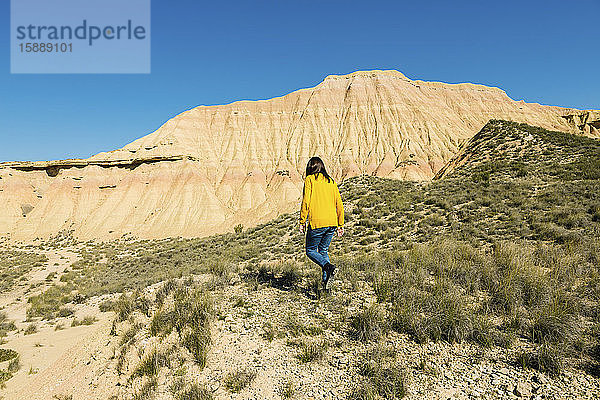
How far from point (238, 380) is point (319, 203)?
2915 millimetres

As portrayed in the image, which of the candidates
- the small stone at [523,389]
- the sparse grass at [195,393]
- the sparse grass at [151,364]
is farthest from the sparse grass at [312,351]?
the small stone at [523,389]

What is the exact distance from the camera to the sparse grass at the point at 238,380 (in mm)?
3695

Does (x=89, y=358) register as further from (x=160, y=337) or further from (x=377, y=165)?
(x=377, y=165)

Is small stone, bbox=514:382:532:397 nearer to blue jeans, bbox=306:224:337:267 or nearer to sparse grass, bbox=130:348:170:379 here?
blue jeans, bbox=306:224:337:267

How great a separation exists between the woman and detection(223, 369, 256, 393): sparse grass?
2.21m

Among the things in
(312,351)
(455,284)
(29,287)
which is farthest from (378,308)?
(29,287)

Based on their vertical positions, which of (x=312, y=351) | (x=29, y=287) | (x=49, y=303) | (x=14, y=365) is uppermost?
(x=312, y=351)

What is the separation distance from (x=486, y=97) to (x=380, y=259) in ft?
263

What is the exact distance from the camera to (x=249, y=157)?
6169 centimetres

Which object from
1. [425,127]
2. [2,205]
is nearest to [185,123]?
[2,205]

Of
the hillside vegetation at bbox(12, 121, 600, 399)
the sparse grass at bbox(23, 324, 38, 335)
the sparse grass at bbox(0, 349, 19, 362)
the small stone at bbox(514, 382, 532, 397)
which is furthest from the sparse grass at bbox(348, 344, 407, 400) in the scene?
the sparse grass at bbox(23, 324, 38, 335)

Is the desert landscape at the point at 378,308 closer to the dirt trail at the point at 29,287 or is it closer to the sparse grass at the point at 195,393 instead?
the sparse grass at the point at 195,393

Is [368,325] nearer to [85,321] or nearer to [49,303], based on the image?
[85,321]

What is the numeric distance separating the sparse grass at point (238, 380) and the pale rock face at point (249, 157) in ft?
132
